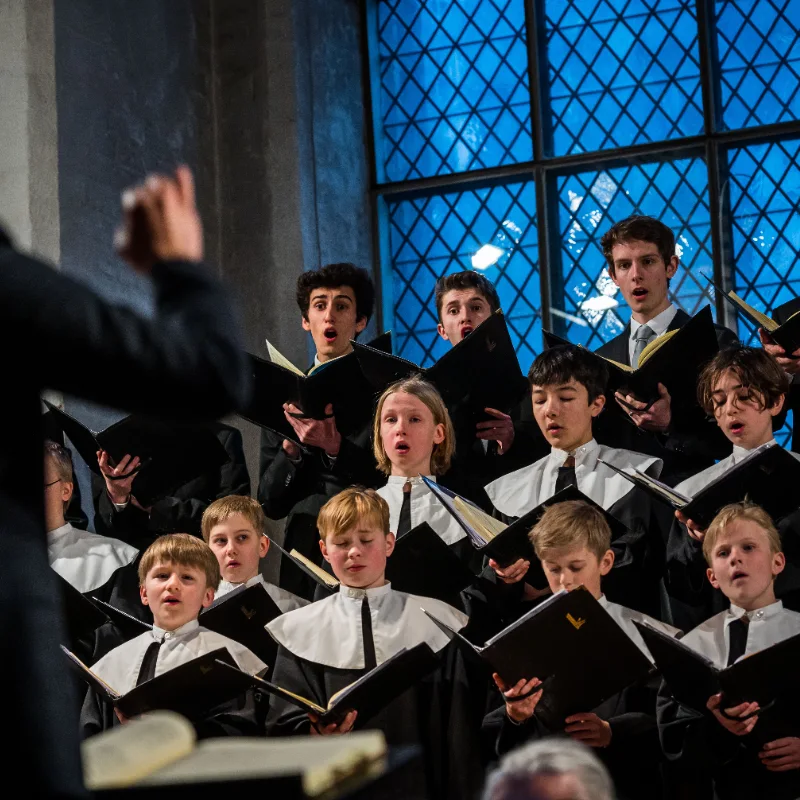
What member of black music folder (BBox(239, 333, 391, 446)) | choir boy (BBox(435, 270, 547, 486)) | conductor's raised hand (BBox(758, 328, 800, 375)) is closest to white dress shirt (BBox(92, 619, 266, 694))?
black music folder (BBox(239, 333, 391, 446))

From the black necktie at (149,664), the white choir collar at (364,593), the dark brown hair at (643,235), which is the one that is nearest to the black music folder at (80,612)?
the black necktie at (149,664)

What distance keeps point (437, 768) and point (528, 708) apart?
503 mm

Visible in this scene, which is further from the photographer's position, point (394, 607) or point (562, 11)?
point (562, 11)

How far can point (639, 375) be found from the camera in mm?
4508

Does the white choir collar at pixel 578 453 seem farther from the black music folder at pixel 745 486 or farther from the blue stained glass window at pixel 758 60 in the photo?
the blue stained glass window at pixel 758 60

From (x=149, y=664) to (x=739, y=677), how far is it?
6.38ft

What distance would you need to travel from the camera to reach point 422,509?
486cm

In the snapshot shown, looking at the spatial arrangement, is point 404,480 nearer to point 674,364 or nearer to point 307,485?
point 307,485

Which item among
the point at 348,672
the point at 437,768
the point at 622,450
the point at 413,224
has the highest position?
the point at 413,224

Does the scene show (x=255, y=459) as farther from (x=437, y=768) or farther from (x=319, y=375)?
(x=437, y=768)

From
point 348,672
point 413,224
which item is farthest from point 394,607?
point 413,224

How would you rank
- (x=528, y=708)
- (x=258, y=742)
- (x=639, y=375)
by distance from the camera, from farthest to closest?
1. (x=639, y=375)
2. (x=528, y=708)
3. (x=258, y=742)

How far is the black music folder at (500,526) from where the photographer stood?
12.8ft

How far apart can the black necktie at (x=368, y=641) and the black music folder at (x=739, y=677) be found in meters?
0.97
